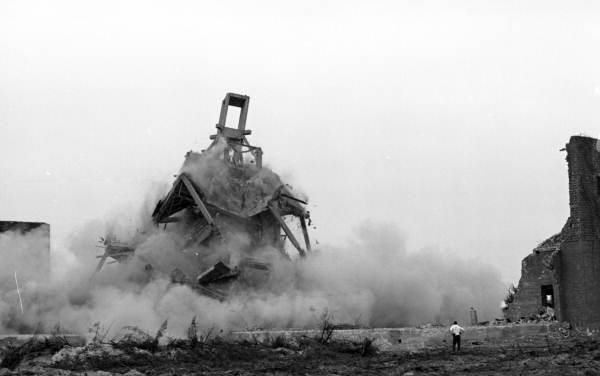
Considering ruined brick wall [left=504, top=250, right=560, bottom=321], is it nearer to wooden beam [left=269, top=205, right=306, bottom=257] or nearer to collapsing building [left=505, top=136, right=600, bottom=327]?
collapsing building [left=505, top=136, right=600, bottom=327]

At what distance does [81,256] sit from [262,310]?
903cm

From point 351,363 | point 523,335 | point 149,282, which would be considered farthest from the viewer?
point 149,282

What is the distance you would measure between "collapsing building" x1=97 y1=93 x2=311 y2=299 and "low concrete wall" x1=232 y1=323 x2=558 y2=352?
7.60 m

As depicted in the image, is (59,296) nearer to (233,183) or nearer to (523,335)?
(233,183)

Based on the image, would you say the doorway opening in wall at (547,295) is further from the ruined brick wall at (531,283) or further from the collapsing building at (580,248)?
the collapsing building at (580,248)

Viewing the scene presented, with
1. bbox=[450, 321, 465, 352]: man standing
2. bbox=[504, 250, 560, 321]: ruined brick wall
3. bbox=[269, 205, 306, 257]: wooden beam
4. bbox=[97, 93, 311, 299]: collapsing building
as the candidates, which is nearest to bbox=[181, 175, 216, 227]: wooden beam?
bbox=[97, 93, 311, 299]: collapsing building

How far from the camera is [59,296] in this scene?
2853 cm

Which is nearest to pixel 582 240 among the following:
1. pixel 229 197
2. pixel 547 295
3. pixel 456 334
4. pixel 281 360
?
pixel 547 295

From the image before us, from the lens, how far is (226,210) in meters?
31.8

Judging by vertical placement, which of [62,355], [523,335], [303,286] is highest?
[303,286]

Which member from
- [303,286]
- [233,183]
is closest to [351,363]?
[303,286]

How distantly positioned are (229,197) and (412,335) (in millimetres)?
11737

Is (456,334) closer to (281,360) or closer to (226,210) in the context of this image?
(281,360)

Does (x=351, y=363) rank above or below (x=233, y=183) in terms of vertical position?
below
